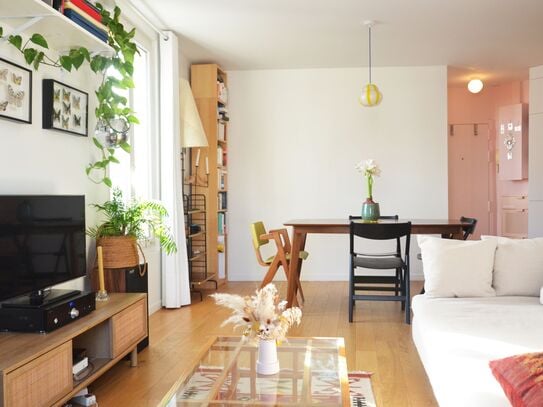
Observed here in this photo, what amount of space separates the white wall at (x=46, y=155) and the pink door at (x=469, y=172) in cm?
583

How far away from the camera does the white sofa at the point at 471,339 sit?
6.33 feet

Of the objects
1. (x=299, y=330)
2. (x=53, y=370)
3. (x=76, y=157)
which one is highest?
(x=76, y=157)

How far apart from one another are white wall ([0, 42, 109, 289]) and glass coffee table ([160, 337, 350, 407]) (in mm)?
1414

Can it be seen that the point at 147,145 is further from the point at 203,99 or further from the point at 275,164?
the point at 275,164

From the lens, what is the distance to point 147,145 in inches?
197

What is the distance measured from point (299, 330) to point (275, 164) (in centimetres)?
294

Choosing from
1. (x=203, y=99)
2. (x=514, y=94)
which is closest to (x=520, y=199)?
(x=514, y=94)

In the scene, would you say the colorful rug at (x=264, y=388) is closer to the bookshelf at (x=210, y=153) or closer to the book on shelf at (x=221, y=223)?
the bookshelf at (x=210, y=153)

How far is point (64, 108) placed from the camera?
340 centimetres

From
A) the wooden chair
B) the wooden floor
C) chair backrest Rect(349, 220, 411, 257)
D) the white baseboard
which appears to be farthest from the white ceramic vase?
the white baseboard

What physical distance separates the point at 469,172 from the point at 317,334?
5043 mm

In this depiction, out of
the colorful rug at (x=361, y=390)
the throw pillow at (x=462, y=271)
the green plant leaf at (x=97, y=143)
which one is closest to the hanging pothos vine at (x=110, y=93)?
the green plant leaf at (x=97, y=143)

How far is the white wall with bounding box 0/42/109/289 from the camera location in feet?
9.44

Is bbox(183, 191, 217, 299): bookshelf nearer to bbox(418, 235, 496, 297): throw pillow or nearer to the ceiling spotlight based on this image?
bbox(418, 235, 496, 297): throw pillow
